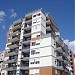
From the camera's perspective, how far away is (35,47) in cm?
5609

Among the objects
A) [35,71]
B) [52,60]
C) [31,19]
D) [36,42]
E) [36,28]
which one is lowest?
[35,71]

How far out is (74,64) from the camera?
363ft

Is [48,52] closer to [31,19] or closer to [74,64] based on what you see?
[31,19]

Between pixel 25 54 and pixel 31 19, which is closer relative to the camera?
pixel 25 54

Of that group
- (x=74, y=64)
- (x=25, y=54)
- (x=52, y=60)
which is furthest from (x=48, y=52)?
(x=74, y=64)

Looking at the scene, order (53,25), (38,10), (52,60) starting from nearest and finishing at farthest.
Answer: (52,60), (38,10), (53,25)

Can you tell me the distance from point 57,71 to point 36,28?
17252 mm

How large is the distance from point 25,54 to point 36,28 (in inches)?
415

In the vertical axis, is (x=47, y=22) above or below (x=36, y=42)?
above

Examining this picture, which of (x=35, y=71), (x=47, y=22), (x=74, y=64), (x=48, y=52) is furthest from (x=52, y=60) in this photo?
(x=74, y=64)

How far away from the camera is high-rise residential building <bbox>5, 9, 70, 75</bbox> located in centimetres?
5250

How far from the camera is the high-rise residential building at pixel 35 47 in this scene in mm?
52500

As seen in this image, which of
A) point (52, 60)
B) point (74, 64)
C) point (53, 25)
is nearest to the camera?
point (52, 60)

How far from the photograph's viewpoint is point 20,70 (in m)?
56.7
